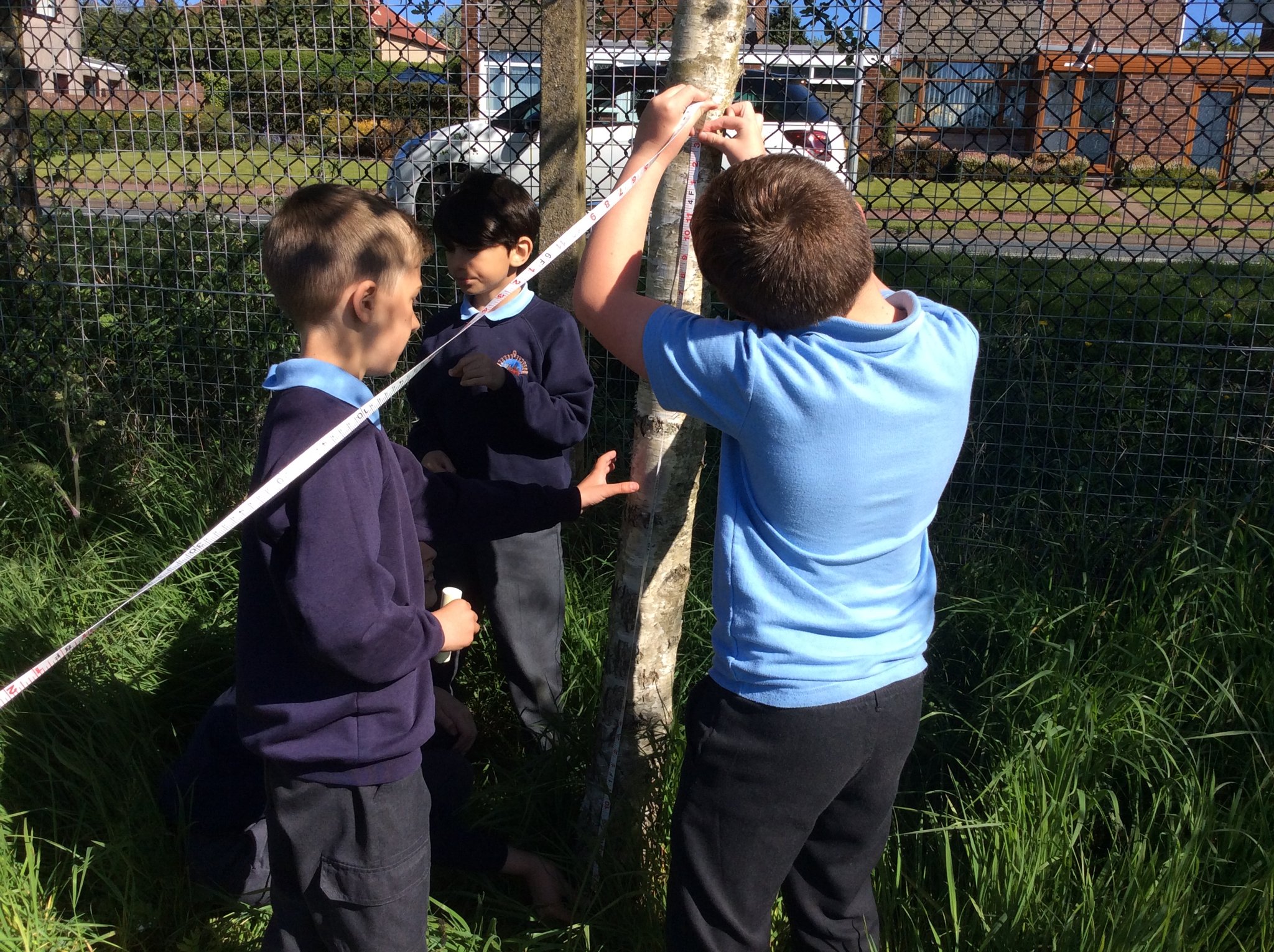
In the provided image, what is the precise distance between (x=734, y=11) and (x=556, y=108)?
152 cm

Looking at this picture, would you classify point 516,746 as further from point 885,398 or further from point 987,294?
point 987,294

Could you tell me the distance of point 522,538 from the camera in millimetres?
2900

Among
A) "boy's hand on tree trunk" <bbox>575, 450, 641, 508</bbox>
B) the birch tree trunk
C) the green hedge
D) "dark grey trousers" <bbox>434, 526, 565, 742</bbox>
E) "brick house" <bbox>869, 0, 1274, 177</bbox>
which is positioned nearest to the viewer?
the birch tree trunk

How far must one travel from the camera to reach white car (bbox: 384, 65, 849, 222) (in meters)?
3.75

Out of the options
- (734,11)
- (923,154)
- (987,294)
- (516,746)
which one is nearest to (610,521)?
(516,746)

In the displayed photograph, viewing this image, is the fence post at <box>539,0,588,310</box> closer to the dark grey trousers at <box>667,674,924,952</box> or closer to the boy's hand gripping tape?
the boy's hand gripping tape

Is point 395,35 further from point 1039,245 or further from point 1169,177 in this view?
point 1169,177

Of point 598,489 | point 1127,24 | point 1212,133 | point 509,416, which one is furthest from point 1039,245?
point 598,489

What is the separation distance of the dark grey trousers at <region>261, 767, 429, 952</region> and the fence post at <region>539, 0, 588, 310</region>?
205 cm

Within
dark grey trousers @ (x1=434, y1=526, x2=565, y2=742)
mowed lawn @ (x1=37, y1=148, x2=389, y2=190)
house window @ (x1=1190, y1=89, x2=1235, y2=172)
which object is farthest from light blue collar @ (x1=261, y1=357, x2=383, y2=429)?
house window @ (x1=1190, y1=89, x2=1235, y2=172)

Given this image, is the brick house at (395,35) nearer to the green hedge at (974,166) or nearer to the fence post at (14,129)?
the fence post at (14,129)

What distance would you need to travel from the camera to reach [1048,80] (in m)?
3.58

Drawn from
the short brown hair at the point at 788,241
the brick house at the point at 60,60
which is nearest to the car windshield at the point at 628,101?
the brick house at the point at 60,60

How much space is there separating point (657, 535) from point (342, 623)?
89 centimetres
